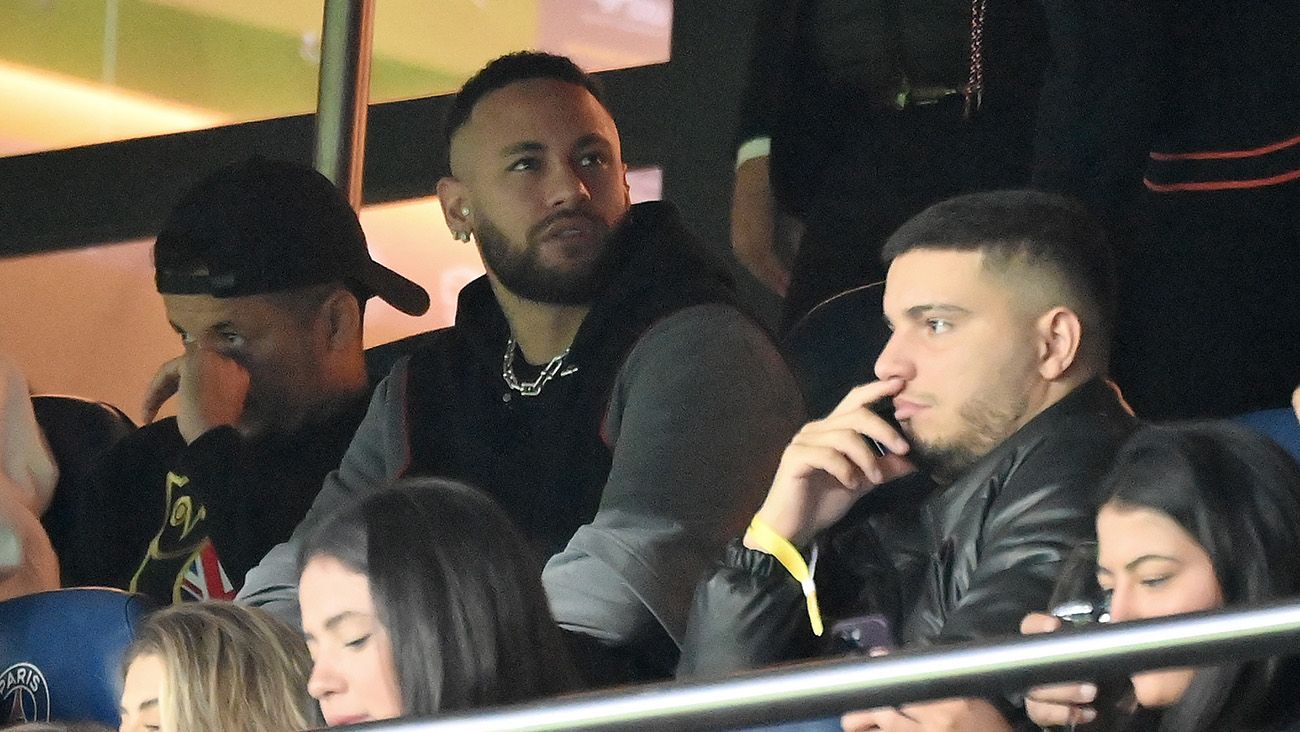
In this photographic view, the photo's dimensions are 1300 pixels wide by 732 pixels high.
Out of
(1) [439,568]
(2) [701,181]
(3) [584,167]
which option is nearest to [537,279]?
(3) [584,167]

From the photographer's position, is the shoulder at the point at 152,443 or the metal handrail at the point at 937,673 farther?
the shoulder at the point at 152,443

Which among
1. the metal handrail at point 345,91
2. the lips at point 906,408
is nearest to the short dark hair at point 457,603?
the lips at point 906,408

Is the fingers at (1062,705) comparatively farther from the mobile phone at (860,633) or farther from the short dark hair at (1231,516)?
the mobile phone at (860,633)

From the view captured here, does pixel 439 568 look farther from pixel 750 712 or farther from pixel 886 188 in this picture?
pixel 750 712

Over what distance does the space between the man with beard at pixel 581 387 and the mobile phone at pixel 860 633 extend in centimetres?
23

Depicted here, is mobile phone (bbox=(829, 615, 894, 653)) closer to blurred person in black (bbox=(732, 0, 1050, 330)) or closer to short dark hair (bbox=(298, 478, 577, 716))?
short dark hair (bbox=(298, 478, 577, 716))

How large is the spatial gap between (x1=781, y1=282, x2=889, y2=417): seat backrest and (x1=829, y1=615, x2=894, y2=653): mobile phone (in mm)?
279

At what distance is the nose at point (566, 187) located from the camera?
202cm

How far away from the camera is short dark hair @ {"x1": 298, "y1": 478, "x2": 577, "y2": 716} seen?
1.51 m

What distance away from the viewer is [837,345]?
1.80 meters

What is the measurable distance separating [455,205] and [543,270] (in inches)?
6.7

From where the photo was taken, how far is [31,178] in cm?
283

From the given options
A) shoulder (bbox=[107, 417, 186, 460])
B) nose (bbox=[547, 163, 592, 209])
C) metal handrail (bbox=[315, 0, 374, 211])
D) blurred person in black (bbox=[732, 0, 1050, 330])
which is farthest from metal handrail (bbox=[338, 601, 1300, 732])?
metal handrail (bbox=[315, 0, 374, 211])

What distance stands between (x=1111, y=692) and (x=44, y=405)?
1533mm
